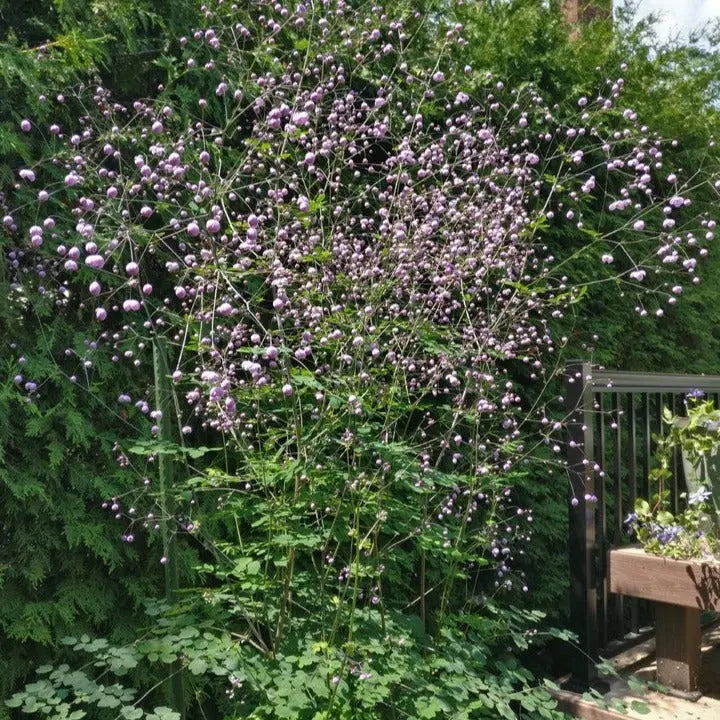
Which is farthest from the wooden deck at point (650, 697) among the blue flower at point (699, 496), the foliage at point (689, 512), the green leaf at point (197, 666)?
the green leaf at point (197, 666)

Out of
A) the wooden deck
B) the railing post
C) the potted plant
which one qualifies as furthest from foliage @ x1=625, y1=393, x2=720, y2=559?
the wooden deck

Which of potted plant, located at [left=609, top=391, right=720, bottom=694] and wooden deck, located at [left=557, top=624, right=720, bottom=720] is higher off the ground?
potted plant, located at [left=609, top=391, right=720, bottom=694]

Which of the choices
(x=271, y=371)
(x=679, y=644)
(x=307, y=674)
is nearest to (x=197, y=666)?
(x=307, y=674)

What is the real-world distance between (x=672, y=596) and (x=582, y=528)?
0.42 m

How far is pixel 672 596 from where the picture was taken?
2418 millimetres

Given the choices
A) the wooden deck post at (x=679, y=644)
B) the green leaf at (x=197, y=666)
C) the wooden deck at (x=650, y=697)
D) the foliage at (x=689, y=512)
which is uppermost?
the foliage at (x=689, y=512)

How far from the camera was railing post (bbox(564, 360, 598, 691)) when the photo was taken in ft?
8.84

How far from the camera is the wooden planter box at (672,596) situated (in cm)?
236

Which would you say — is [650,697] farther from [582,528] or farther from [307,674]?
[307,674]

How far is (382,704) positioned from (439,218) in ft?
5.23

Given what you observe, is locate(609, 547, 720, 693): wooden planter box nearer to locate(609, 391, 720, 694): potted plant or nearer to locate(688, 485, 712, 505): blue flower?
locate(609, 391, 720, 694): potted plant

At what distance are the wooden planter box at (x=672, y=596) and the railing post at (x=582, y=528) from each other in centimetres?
13

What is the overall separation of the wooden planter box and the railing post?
0.13m

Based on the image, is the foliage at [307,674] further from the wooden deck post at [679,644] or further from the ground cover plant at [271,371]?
the wooden deck post at [679,644]
